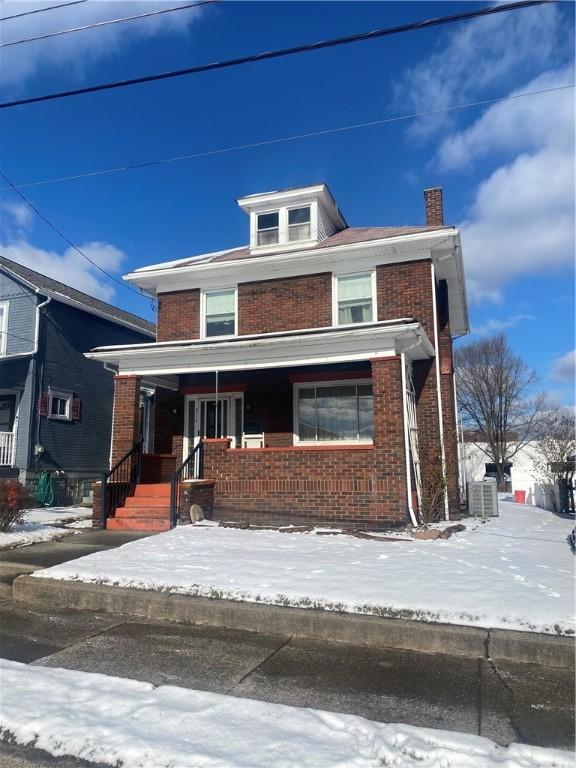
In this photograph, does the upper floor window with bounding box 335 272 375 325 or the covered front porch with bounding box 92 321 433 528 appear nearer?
the covered front porch with bounding box 92 321 433 528

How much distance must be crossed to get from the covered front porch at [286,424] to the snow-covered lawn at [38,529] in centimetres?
178

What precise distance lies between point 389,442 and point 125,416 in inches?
218

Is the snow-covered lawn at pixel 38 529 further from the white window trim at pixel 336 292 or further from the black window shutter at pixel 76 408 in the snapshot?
the white window trim at pixel 336 292

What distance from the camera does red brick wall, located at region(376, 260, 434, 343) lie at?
12.1 meters

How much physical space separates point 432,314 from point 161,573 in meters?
8.14

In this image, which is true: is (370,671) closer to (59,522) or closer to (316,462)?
(316,462)

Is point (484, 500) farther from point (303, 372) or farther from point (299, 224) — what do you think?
point (299, 224)

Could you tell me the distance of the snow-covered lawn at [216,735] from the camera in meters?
2.90

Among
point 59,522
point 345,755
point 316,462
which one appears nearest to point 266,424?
point 316,462

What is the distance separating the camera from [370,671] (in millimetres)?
4211

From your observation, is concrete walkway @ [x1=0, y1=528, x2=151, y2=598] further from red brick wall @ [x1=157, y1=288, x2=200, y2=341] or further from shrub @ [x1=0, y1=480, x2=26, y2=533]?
red brick wall @ [x1=157, y1=288, x2=200, y2=341]

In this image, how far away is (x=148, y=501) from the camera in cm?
1076

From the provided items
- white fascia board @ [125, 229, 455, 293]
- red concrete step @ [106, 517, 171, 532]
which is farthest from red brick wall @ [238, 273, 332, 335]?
red concrete step @ [106, 517, 171, 532]

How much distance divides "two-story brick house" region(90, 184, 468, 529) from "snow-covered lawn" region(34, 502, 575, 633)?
1.45 metres
